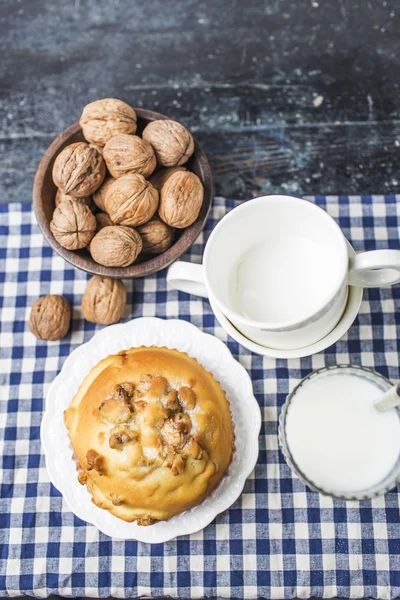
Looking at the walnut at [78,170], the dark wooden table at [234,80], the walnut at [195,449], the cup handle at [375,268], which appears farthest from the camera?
the dark wooden table at [234,80]

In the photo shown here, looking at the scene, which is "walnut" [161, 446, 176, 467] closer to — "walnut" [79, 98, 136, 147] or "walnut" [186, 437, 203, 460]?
"walnut" [186, 437, 203, 460]

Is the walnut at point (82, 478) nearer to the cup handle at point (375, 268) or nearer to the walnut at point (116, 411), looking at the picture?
the walnut at point (116, 411)

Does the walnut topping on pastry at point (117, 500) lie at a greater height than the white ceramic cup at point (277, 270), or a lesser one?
lesser

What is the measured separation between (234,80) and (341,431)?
778 mm

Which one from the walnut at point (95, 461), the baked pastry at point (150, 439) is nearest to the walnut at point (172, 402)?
the baked pastry at point (150, 439)

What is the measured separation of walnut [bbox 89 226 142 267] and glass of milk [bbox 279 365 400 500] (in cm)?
38

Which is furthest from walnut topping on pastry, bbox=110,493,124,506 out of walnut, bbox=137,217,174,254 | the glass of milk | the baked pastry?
walnut, bbox=137,217,174,254

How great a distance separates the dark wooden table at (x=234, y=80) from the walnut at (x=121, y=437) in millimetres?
555

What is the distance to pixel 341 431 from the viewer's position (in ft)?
3.62

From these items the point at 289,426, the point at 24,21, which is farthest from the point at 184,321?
the point at 24,21

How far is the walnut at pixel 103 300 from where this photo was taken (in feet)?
3.79

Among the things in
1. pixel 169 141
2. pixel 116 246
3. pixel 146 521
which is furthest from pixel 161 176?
pixel 146 521

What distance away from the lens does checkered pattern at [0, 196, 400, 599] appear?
1.13 m

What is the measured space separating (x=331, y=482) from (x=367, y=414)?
0.13 m
